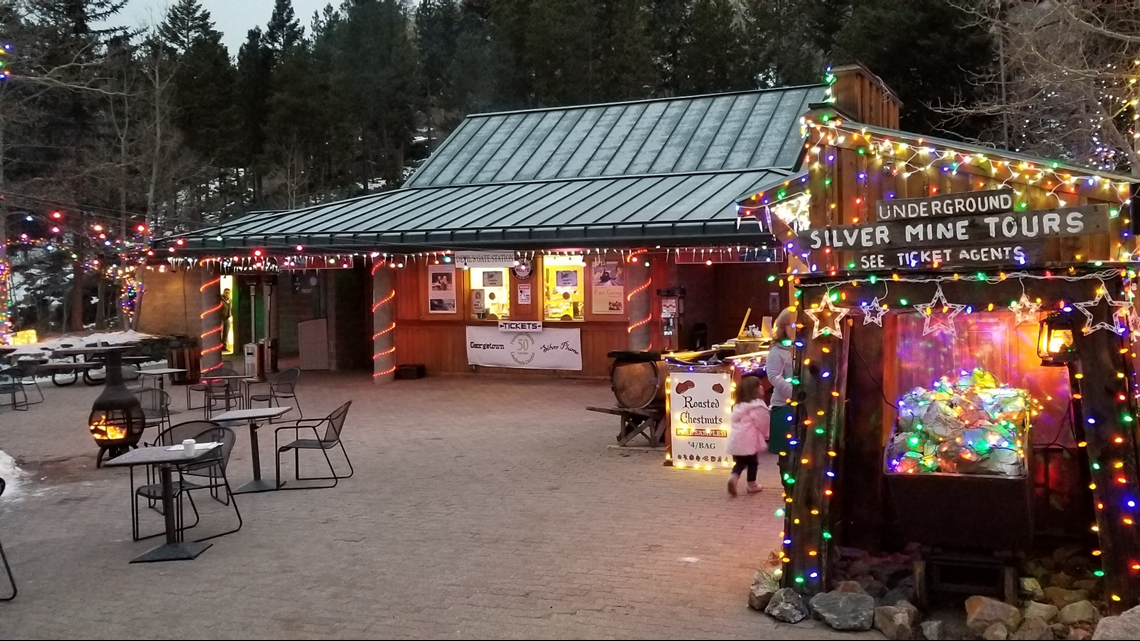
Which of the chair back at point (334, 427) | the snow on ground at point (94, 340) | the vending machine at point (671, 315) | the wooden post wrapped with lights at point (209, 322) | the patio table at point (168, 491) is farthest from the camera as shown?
the snow on ground at point (94, 340)

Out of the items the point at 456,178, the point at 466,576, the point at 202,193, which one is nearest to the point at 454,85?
the point at 202,193

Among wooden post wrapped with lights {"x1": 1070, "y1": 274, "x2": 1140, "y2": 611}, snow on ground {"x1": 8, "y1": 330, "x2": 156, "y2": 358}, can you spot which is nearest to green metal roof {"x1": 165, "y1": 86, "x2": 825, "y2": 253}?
snow on ground {"x1": 8, "y1": 330, "x2": 156, "y2": 358}

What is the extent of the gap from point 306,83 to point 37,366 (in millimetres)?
25467

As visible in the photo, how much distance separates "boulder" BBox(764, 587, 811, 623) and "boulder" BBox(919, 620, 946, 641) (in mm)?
572

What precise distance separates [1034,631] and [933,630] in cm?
45

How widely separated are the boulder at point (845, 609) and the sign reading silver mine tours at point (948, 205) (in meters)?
1.98

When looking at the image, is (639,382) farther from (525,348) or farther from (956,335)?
(525,348)

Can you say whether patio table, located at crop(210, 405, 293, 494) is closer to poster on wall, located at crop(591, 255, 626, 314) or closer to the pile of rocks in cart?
the pile of rocks in cart

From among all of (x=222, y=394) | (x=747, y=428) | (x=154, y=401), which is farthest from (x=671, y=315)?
(x=154, y=401)

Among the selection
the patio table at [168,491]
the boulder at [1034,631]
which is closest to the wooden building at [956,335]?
the boulder at [1034,631]

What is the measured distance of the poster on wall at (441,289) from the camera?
16641 mm

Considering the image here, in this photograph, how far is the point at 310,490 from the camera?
Result: 8117mm

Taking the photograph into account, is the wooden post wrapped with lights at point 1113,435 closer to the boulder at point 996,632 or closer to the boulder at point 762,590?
the boulder at point 996,632

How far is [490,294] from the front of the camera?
54.1 ft
